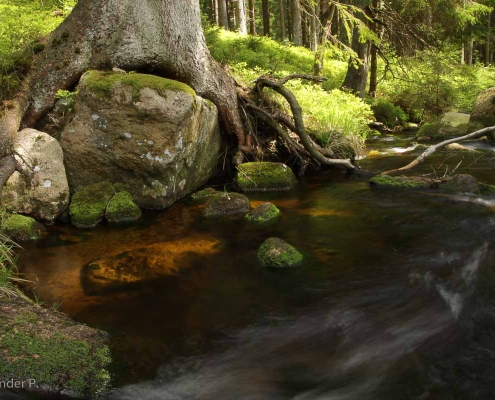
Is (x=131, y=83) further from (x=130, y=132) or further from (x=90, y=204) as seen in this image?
(x=90, y=204)

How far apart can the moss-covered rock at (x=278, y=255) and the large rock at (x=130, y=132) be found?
269 cm

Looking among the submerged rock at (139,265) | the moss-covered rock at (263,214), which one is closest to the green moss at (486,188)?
the moss-covered rock at (263,214)

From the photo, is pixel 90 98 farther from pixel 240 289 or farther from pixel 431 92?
pixel 431 92

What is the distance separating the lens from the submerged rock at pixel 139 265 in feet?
16.5

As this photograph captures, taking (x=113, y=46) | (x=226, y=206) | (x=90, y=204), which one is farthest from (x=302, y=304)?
(x=113, y=46)

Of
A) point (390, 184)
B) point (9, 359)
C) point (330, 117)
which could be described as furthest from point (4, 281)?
point (330, 117)

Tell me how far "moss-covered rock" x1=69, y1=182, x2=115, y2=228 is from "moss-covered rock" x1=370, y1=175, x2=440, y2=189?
5.27 meters

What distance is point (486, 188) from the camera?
799 centimetres

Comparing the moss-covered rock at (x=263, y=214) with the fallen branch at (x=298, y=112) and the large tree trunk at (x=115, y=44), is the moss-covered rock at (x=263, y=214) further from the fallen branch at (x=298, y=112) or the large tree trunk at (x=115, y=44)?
the large tree trunk at (x=115, y=44)

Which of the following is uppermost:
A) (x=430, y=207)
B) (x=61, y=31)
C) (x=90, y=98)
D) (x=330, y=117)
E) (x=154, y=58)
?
(x=61, y=31)

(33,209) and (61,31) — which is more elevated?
(61,31)

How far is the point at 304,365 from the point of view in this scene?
3699mm

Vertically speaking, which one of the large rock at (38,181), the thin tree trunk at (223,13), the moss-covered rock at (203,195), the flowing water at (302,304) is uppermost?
the thin tree trunk at (223,13)

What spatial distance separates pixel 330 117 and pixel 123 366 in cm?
863
